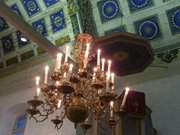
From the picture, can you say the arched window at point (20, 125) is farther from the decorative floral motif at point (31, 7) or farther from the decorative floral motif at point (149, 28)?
the decorative floral motif at point (149, 28)

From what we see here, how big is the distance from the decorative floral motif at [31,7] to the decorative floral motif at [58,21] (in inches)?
17.8

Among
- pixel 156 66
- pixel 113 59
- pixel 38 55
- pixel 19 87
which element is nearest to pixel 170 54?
pixel 156 66

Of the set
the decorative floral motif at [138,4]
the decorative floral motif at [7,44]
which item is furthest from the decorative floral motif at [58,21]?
the decorative floral motif at [138,4]

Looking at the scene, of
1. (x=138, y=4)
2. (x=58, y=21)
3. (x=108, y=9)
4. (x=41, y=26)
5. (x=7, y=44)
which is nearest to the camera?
(x=138, y=4)

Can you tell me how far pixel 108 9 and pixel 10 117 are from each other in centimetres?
439

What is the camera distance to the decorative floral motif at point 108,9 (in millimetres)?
8438

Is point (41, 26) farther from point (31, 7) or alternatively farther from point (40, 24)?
point (31, 7)

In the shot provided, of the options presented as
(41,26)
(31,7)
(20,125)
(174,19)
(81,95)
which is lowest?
(20,125)

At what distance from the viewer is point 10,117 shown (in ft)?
33.5

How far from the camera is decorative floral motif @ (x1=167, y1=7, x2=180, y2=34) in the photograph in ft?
26.3

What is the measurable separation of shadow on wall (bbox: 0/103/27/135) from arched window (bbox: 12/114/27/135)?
0.30ft

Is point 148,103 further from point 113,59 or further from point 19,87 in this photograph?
point 19,87

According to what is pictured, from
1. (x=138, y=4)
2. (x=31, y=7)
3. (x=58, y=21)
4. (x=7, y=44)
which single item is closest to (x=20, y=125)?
(x=7, y=44)

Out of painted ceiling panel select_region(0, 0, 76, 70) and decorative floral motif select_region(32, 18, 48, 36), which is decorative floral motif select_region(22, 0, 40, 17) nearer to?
painted ceiling panel select_region(0, 0, 76, 70)
